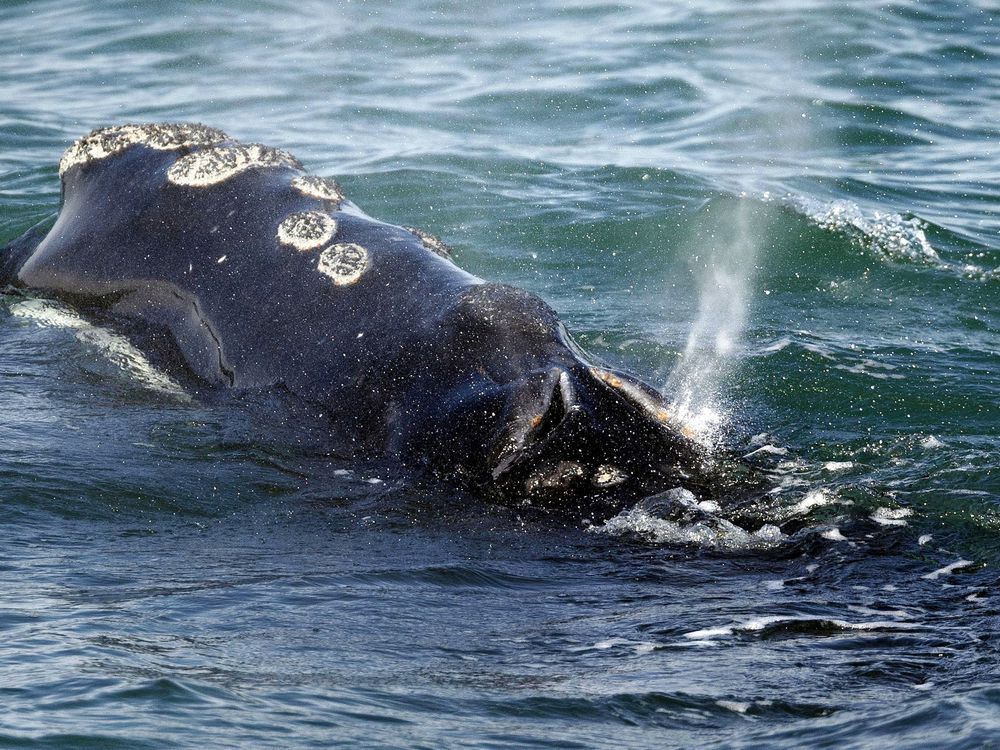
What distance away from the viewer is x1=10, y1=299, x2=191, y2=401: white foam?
8281 millimetres

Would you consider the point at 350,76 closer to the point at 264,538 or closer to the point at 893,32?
the point at 893,32

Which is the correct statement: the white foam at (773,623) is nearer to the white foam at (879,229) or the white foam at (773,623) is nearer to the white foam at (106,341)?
the white foam at (106,341)

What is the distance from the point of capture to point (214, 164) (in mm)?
8602

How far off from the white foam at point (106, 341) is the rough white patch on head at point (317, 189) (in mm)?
1261

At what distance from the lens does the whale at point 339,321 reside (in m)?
6.62

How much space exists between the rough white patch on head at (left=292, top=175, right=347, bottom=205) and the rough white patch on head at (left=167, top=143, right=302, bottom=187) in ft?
1.12

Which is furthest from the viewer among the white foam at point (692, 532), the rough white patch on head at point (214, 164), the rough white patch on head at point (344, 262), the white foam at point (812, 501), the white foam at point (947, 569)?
the rough white patch on head at point (214, 164)

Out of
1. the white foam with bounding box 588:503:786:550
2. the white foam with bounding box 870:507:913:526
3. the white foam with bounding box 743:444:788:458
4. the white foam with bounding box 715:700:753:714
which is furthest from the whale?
the white foam with bounding box 715:700:753:714

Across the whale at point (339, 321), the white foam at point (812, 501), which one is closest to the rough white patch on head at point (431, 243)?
the whale at point (339, 321)

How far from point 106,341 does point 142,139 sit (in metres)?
1.24

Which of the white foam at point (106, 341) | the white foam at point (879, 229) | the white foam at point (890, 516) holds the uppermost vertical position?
the white foam at point (106, 341)

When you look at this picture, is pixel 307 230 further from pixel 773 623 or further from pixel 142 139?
pixel 773 623

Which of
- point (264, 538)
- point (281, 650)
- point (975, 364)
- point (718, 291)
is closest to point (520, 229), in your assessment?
point (718, 291)

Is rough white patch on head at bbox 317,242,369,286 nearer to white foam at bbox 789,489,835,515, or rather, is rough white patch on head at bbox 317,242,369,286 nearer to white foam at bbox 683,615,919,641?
white foam at bbox 789,489,835,515
